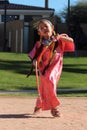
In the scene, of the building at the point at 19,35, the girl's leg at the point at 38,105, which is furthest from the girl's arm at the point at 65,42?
the building at the point at 19,35

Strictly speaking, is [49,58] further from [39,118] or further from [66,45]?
[39,118]

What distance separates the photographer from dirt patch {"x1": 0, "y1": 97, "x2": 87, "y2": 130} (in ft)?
28.2

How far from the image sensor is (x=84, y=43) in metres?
47.4

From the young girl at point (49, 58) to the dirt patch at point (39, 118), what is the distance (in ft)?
1.10

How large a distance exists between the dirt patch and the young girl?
0.33 m

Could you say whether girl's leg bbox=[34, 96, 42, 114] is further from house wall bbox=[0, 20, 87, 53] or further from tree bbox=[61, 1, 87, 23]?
tree bbox=[61, 1, 87, 23]

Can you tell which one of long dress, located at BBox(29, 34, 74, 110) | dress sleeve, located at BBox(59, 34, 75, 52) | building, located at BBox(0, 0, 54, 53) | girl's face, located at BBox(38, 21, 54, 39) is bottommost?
building, located at BBox(0, 0, 54, 53)

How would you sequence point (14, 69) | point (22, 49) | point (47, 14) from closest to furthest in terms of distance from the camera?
1. point (14, 69)
2. point (22, 49)
3. point (47, 14)

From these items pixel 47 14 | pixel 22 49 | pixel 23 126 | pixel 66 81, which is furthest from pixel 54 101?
pixel 47 14

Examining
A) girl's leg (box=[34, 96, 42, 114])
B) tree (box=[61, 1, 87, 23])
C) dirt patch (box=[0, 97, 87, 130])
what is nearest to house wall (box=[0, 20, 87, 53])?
tree (box=[61, 1, 87, 23])

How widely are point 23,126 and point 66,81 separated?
11.0 metres

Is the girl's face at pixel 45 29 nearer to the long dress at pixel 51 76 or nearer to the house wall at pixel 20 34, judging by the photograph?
the long dress at pixel 51 76

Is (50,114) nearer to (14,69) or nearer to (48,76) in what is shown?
(48,76)

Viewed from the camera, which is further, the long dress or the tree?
the tree
